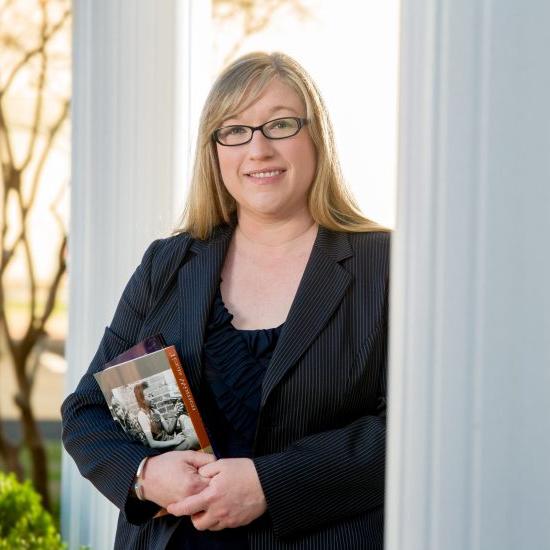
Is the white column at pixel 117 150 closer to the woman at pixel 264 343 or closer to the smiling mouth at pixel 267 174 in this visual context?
the woman at pixel 264 343

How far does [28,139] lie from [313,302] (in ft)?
14.0

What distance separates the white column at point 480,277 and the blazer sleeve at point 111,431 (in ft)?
3.07

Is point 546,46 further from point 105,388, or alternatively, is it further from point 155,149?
point 155,149

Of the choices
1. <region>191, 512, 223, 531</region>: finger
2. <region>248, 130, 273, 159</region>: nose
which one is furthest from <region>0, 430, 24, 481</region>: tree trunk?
<region>248, 130, 273, 159</region>: nose

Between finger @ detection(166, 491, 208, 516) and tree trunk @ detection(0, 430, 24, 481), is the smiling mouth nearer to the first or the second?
finger @ detection(166, 491, 208, 516)

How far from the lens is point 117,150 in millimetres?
3674

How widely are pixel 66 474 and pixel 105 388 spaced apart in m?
1.90

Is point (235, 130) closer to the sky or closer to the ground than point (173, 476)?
closer to the sky

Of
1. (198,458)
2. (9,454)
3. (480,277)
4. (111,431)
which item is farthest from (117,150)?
(9,454)

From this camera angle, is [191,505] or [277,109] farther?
[277,109]

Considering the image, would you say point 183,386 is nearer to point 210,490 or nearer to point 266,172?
point 210,490

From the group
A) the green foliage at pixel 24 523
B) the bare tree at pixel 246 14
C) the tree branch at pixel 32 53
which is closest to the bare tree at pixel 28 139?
the tree branch at pixel 32 53

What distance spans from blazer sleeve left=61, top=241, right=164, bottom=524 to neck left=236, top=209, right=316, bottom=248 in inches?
11.7

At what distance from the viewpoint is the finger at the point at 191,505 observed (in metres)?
2.08
